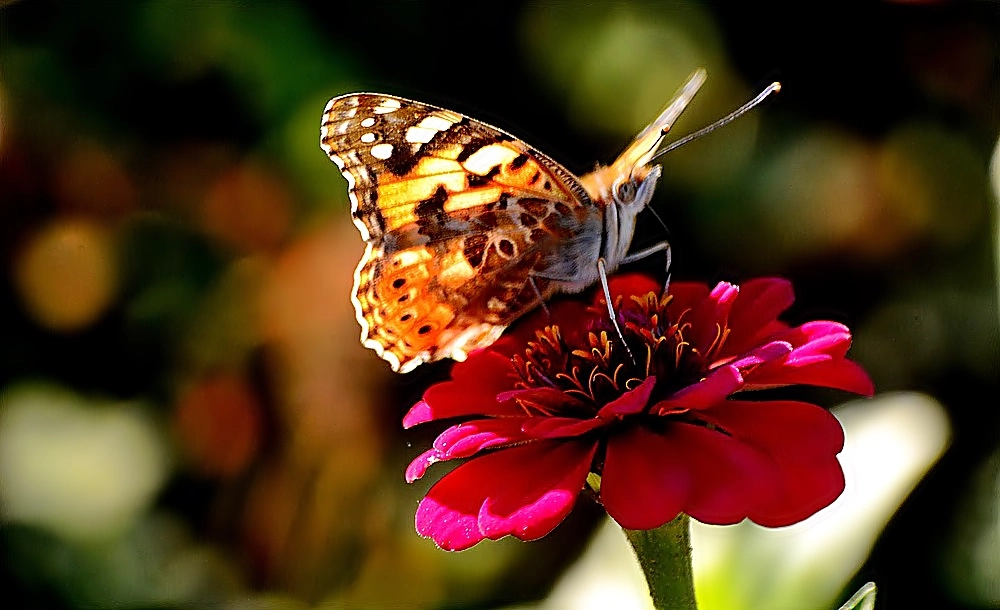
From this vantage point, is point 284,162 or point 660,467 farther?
point 284,162

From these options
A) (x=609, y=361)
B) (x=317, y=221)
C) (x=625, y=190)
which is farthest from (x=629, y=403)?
(x=317, y=221)

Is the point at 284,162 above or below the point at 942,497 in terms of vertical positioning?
above

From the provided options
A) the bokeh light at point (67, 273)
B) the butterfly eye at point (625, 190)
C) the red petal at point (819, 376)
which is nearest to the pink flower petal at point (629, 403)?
the red petal at point (819, 376)

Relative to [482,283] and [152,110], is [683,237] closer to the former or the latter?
[482,283]

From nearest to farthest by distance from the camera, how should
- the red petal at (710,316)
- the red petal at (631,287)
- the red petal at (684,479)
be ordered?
the red petal at (684,479), the red petal at (710,316), the red petal at (631,287)

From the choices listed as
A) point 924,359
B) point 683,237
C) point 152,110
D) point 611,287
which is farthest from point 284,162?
point 924,359

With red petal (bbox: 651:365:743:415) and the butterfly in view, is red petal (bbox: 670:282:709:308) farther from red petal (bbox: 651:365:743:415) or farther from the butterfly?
red petal (bbox: 651:365:743:415)

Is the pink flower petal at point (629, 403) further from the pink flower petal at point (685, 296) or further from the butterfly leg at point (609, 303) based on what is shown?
the pink flower petal at point (685, 296)

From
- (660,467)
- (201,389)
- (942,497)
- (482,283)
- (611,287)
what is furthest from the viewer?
(201,389)
